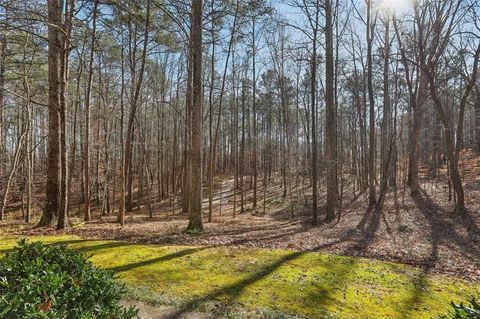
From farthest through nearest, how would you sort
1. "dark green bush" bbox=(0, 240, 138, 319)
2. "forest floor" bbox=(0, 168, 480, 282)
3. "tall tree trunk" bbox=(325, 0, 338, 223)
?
"tall tree trunk" bbox=(325, 0, 338, 223)
"forest floor" bbox=(0, 168, 480, 282)
"dark green bush" bbox=(0, 240, 138, 319)

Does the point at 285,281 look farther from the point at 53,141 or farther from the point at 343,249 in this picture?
the point at 53,141

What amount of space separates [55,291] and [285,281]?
12.4 ft

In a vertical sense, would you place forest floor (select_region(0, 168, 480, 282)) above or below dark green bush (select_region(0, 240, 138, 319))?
below

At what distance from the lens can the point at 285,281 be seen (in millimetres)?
5082

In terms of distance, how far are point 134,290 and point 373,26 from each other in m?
14.6

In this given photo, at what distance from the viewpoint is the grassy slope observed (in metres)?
4.31

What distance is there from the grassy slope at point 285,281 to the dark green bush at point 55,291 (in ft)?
6.14

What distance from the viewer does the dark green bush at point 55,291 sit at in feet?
6.01

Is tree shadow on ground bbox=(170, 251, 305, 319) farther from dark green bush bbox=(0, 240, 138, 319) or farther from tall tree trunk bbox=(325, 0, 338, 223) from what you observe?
tall tree trunk bbox=(325, 0, 338, 223)

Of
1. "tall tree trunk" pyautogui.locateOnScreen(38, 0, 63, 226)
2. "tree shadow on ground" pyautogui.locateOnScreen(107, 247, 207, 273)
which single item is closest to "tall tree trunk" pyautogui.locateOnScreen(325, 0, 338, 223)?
"tree shadow on ground" pyautogui.locateOnScreen(107, 247, 207, 273)

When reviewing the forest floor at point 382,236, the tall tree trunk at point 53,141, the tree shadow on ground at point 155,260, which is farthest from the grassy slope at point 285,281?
the tall tree trunk at point 53,141

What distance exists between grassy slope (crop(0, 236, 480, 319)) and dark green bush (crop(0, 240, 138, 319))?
6.14ft

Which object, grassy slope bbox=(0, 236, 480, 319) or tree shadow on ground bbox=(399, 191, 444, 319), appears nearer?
grassy slope bbox=(0, 236, 480, 319)

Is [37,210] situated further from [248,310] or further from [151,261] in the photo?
[248,310]
